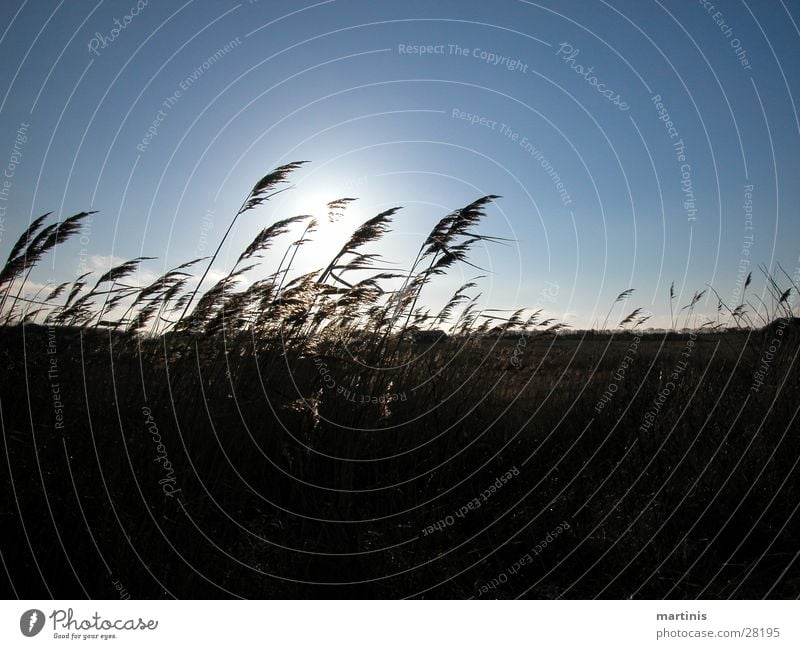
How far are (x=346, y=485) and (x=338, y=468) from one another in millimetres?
186

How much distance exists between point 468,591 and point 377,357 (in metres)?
1.60

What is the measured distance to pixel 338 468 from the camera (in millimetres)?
3295

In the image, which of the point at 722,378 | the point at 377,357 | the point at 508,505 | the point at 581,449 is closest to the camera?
the point at 508,505

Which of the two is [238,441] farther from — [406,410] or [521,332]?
[521,332]

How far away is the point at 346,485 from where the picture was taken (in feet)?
10.3

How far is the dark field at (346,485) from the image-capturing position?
99.4 inches

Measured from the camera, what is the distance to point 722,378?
490 cm

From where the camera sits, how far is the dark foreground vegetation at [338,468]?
2.55 meters

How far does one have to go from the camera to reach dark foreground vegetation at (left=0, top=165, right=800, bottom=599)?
255 centimetres

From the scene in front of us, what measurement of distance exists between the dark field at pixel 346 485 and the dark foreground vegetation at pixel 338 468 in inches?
0.5

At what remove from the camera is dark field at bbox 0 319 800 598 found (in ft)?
8.29

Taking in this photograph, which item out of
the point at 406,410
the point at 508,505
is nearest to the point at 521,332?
the point at 406,410

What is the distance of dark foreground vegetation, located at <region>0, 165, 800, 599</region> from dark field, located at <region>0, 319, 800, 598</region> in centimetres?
1

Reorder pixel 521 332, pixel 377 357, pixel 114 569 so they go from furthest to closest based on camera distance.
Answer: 1. pixel 521 332
2. pixel 377 357
3. pixel 114 569
